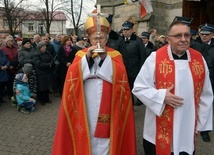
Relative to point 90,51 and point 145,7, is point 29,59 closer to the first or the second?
point 90,51

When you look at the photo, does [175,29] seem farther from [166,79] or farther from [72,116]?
[72,116]

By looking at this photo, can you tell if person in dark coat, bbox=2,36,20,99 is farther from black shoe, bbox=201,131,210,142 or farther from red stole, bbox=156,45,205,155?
red stole, bbox=156,45,205,155

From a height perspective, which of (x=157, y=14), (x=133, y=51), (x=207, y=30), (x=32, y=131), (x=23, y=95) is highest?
(x=157, y=14)

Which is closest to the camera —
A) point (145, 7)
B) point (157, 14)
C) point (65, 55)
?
point (65, 55)

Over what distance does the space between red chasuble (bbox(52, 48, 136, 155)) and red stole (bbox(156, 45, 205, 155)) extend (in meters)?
0.47

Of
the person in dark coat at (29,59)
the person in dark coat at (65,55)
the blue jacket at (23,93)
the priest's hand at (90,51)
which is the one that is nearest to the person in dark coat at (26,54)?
the person in dark coat at (29,59)

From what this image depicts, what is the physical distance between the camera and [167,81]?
8.22ft

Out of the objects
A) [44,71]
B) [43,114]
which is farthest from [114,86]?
[44,71]

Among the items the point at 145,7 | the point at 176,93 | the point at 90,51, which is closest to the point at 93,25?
the point at 90,51

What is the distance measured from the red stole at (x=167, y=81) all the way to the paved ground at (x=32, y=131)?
1655mm

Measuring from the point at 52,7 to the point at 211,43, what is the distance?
99.2 feet

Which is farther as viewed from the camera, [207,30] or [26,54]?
[26,54]

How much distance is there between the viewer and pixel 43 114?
6.39 meters

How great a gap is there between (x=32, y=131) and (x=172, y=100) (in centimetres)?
365
